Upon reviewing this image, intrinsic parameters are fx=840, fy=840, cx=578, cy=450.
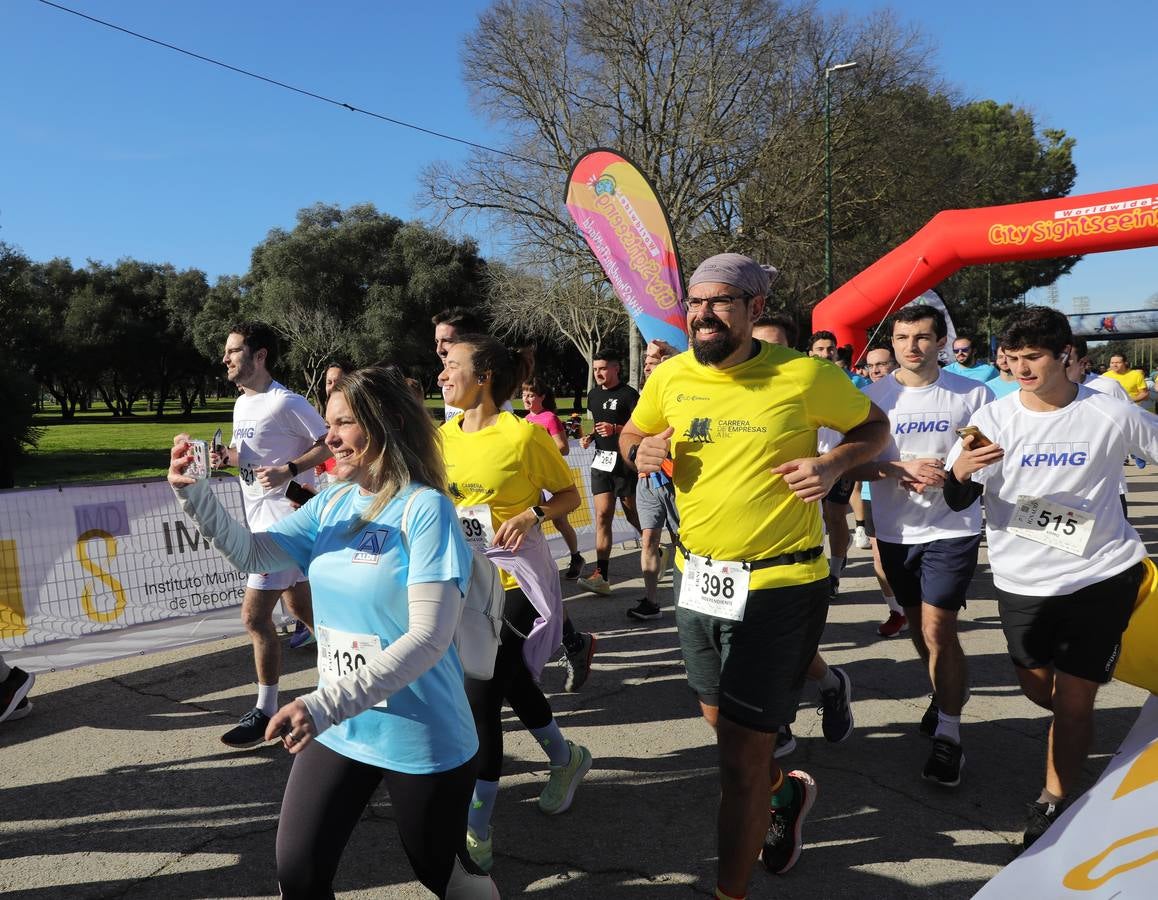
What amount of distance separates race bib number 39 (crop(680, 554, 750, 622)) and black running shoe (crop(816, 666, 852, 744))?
1.66m

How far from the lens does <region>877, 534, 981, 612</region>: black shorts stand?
3.88 metres

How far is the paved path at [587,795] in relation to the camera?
121 inches

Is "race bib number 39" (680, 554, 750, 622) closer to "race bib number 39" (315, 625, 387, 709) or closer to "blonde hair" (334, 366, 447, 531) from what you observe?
"blonde hair" (334, 366, 447, 531)

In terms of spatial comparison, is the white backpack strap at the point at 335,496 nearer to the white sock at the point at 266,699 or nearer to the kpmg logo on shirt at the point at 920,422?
the white sock at the point at 266,699

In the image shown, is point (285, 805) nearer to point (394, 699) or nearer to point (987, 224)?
point (394, 699)

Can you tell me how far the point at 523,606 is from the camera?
3375 millimetres

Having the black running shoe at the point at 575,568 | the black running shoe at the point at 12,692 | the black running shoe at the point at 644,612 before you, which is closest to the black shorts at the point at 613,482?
the black running shoe at the point at 575,568

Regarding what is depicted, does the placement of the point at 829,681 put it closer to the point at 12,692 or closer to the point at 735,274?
the point at 735,274

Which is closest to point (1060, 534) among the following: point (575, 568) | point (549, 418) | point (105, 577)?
point (549, 418)

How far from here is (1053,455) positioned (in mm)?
3312

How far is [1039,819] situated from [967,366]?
7142mm

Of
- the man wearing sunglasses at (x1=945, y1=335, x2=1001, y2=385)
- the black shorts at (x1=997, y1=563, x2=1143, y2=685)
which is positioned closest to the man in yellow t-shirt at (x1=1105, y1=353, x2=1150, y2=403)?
the man wearing sunglasses at (x1=945, y1=335, x2=1001, y2=385)

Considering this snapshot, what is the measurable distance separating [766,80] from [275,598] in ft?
85.0

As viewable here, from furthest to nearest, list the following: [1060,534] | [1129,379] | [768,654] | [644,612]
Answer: [1129,379]
[644,612]
[1060,534]
[768,654]
